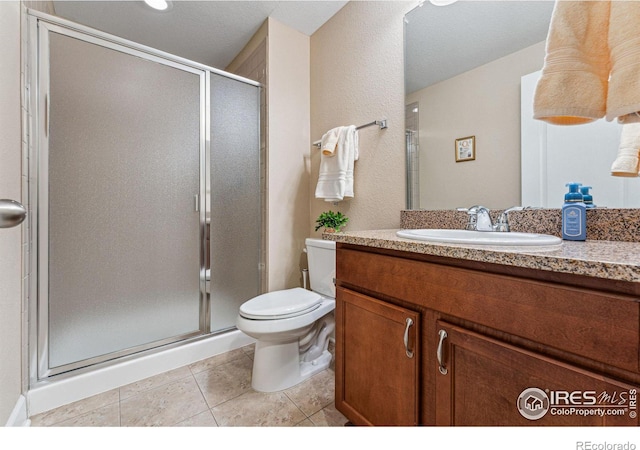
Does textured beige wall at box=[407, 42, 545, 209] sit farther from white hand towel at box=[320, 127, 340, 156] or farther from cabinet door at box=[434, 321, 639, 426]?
cabinet door at box=[434, 321, 639, 426]

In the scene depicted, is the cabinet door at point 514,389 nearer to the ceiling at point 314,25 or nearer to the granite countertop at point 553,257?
the granite countertop at point 553,257

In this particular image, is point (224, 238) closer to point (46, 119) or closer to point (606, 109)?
point (46, 119)

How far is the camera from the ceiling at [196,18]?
1772 mm

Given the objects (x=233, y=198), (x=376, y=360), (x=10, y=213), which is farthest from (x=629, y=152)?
(x=233, y=198)

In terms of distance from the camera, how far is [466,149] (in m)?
1.25

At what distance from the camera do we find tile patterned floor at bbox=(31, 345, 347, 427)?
118cm

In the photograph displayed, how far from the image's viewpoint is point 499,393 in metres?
0.65

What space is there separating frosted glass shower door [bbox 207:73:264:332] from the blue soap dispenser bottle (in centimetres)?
167

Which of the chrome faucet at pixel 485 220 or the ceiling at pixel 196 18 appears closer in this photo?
the chrome faucet at pixel 485 220

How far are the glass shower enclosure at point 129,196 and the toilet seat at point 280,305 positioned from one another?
49cm

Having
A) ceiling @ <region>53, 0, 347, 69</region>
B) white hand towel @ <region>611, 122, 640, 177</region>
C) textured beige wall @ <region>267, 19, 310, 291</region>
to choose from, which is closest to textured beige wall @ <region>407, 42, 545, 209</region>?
white hand towel @ <region>611, 122, 640, 177</region>

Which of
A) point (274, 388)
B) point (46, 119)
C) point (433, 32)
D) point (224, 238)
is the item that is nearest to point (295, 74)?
point (433, 32)

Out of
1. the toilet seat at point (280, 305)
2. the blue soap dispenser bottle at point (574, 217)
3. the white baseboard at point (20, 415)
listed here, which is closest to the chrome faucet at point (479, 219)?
the blue soap dispenser bottle at point (574, 217)
